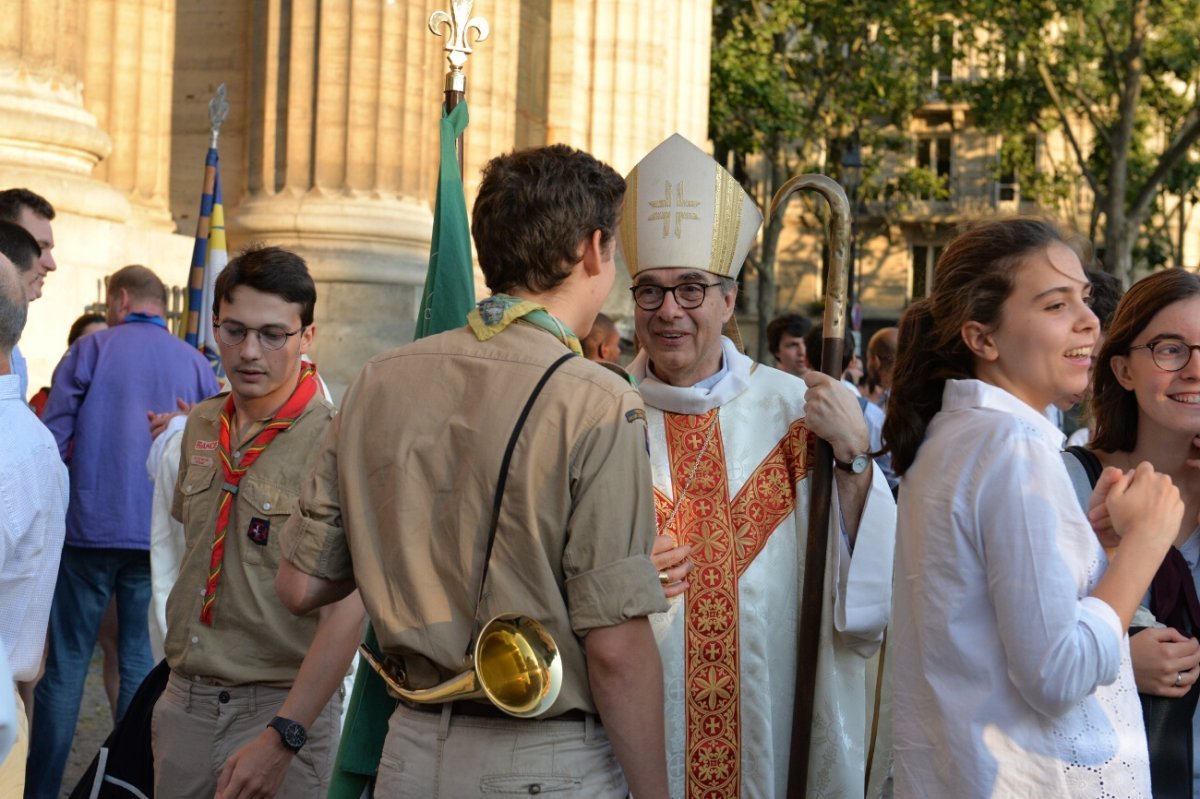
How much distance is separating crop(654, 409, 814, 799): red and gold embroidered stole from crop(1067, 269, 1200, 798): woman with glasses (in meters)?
0.85

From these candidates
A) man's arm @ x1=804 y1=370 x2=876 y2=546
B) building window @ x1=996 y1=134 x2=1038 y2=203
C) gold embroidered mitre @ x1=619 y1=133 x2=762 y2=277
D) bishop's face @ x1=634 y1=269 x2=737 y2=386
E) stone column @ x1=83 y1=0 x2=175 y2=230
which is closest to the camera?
man's arm @ x1=804 y1=370 x2=876 y2=546

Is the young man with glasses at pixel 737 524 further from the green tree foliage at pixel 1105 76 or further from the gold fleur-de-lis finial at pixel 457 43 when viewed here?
the green tree foliage at pixel 1105 76

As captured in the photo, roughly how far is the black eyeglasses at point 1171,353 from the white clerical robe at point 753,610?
0.77m

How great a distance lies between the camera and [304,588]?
285cm

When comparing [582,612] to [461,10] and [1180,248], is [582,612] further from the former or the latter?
[1180,248]

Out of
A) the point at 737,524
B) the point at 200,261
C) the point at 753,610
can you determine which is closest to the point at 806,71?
the point at 200,261

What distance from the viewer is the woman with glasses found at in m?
2.87

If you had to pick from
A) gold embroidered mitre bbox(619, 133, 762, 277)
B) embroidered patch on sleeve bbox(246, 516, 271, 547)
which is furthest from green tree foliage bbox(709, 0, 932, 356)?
embroidered patch on sleeve bbox(246, 516, 271, 547)

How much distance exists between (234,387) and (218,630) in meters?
0.61

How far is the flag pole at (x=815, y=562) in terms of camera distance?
3.65 meters

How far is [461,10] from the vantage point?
4043 millimetres

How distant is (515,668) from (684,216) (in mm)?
1845

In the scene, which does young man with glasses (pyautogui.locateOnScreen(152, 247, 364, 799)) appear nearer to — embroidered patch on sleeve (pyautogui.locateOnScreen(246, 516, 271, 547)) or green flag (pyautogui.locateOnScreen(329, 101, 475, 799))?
embroidered patch on sleeve (pyautogui.locateOnScreen(246, 516, 271, 547))

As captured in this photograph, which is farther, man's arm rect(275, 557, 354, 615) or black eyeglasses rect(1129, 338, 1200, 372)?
black eyeglasses rect(1129, 338, 1200, 372)
